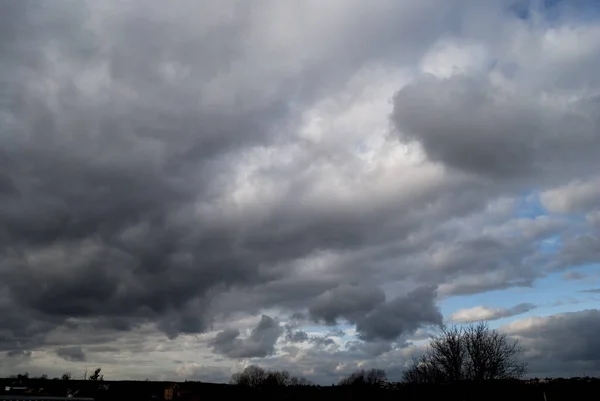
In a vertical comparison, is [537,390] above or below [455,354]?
below

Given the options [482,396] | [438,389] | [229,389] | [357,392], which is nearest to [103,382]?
[229,389]

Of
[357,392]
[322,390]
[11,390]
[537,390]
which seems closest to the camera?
[537,390]

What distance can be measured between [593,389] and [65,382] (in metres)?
113

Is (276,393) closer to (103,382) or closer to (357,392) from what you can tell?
(357,392)

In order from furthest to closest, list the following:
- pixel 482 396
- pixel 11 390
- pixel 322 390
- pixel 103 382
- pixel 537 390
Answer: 1. pixel 103 382
2. pixel 322 390
3. pixel 11 390
4. pixel 537 390
5. pixel 482 396

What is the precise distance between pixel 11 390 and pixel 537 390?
84603mm

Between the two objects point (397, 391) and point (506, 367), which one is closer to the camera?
point (506, 367)

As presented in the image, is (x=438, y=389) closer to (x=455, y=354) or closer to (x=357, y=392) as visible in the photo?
(x=455, y=354)

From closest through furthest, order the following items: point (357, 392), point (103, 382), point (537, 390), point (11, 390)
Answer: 1. point (537, 390)
2. point (11, 390)
3. point (357, 392)
4. point (103, 382)

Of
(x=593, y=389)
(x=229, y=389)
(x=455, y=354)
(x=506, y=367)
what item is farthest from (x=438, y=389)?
(x=229, y=389)

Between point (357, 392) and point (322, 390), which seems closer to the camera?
point (357, 392)

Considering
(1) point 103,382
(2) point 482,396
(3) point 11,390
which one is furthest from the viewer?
(1) point 103,382

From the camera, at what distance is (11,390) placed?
8706 cm

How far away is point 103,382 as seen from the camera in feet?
398
